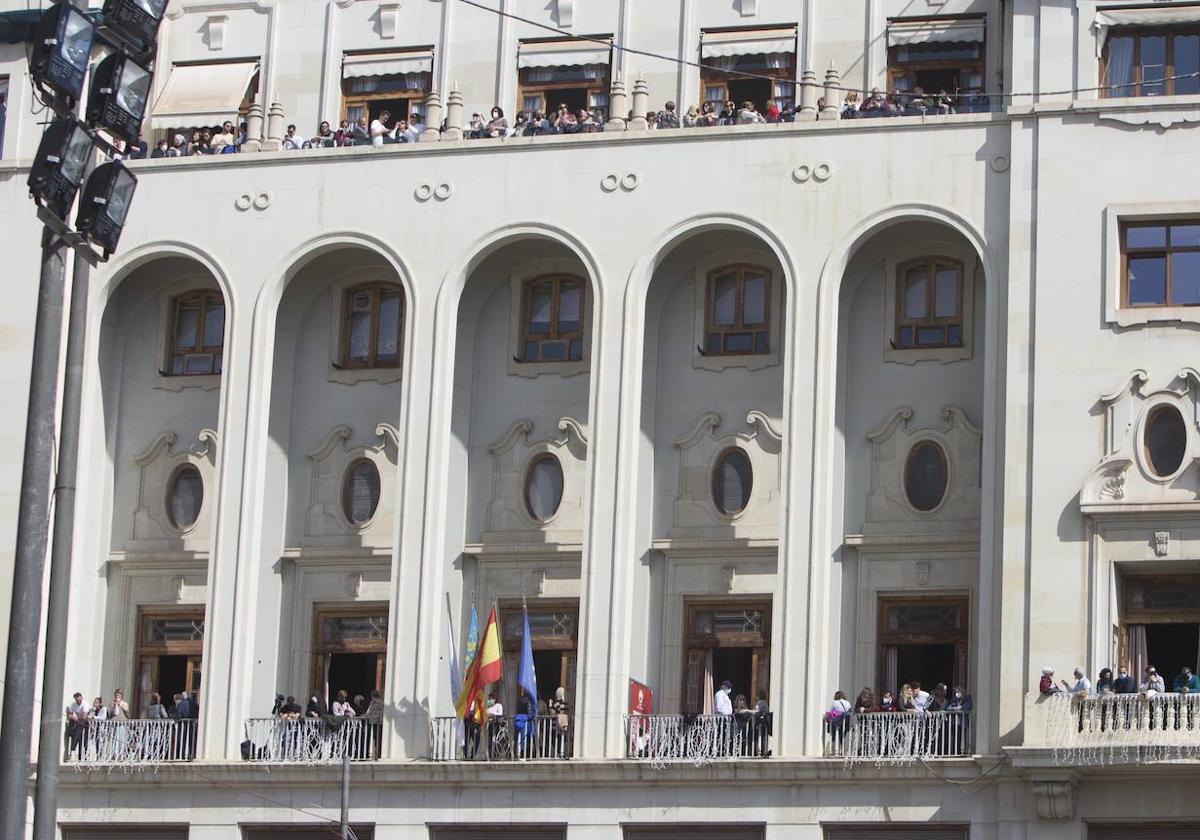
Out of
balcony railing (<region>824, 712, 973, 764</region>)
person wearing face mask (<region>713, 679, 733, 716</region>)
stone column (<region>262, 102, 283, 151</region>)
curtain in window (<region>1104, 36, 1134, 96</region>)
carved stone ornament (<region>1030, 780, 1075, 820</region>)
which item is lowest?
carved stone ornament (<region>1030, 780, 1075, 820</region>)

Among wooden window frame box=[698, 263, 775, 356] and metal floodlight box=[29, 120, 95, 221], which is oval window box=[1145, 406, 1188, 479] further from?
metal floodlight box=[29, 120, 95, 221]

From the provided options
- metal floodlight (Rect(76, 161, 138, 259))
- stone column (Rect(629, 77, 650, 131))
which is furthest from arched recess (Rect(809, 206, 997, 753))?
metal floodlight (Rect(76, 161, 138, 259))

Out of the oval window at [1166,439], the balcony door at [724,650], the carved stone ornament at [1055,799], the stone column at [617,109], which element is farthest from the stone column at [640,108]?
the carved stone ornament at [1055,799]

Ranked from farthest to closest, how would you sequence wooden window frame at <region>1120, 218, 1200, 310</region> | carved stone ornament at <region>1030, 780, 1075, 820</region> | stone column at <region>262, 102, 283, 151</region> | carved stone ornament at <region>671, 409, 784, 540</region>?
A: stone column at <region>262, 102, 283, 151</region> → carved stone ornament at <region>671, 409, 784, 540</region> → wooden window frame at <region>1120, 218, 1200, 310</region> → carved stone ornament at <region>1030, 780, 1075, 820</region>

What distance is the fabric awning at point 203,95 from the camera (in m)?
47.8

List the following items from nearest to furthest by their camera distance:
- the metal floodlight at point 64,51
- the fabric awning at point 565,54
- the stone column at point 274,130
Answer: the metal floodlight at point 64,51 < the stone column at point 274,130 < the fabric awning at point 565,54

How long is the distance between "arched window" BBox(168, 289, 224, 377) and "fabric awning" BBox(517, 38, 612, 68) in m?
7.35

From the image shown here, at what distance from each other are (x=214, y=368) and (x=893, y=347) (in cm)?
1272

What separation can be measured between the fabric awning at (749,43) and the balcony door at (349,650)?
38.5 feet

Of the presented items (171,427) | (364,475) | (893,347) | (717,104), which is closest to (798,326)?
(893,347)

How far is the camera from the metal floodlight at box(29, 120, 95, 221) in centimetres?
1859

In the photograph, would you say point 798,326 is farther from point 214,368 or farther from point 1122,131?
point 214,368

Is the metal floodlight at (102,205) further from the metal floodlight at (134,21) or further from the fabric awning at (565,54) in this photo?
the fabric awning at (565,54)

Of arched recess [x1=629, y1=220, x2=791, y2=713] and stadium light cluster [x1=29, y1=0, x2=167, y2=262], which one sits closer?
stadium light cluster [x1=29, y1=0, x2=167, y2=262]
